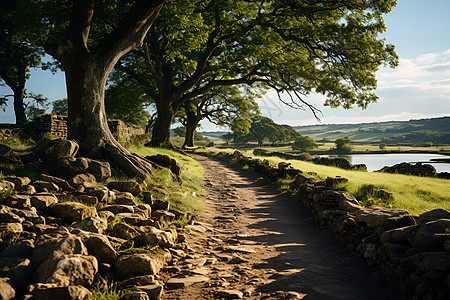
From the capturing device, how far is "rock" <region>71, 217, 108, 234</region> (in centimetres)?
444

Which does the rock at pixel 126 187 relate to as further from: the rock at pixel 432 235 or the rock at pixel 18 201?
the rock at pixel 432 235

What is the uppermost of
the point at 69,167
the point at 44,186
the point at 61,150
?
the point at 61,150

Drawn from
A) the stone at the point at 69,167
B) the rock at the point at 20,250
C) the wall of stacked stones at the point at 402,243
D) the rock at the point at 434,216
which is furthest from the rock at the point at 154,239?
the rock at the point at 434,216

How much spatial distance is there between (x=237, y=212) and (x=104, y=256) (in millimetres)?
5286

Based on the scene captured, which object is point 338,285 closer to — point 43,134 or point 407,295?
point 407,295

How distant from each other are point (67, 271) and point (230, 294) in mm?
2073

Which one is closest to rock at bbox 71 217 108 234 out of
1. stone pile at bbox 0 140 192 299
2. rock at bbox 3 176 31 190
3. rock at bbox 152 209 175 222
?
stone pile at bbox 0 140 192 299

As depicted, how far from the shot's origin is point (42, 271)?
3.22 meters

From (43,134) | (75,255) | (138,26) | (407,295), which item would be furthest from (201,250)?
(43,134)

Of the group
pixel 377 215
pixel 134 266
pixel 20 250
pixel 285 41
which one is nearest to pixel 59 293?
pixel 20 250

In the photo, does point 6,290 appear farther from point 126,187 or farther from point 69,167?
point 69,167

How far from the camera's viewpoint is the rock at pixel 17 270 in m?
3.05

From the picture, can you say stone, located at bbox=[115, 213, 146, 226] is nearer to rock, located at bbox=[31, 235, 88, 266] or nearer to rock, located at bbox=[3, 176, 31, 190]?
rock, located at bbox=[31, 235, 88, 266]

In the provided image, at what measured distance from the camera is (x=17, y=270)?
313 centimetres
